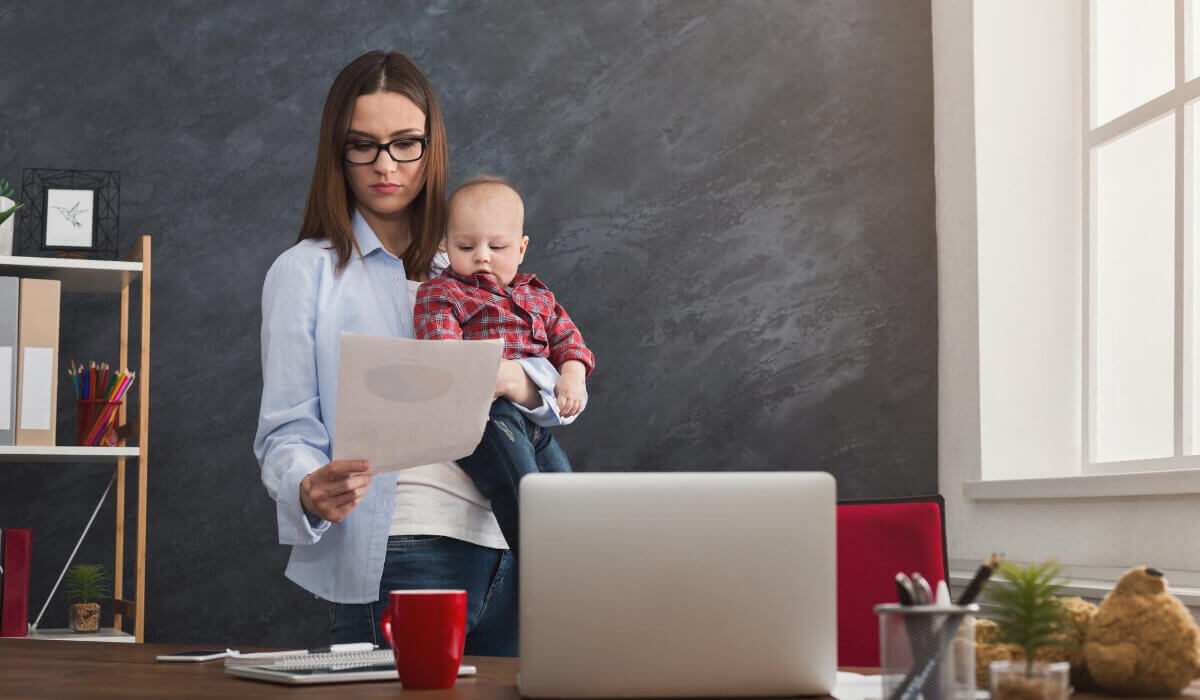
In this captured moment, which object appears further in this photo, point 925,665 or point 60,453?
point 60,453

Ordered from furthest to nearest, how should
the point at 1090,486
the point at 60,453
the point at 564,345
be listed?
the point at 60,453 < the point at 1090,486 < the point at 564,345

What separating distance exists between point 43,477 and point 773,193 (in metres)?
2.23

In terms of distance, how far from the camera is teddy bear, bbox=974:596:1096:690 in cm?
99

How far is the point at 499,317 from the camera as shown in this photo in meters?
2.10

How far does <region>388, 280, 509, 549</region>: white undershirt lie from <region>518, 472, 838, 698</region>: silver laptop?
0.84 metres

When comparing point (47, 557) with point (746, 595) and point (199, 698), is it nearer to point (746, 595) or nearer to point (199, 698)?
point (199, 698)

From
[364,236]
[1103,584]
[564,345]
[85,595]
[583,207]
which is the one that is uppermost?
[583,207]

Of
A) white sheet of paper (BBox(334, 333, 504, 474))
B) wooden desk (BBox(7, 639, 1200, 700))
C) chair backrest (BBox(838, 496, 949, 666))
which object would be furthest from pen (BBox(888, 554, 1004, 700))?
chair backrest (BBox(838, 496, 949, 666))

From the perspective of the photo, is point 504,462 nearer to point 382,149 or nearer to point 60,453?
point 382,149

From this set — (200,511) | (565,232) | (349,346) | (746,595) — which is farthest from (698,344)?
(746,595)

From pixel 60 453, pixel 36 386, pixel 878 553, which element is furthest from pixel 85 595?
pixel 878 553

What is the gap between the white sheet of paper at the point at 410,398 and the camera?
1.35 m

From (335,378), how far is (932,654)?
4.08ft

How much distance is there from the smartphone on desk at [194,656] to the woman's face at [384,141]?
0.87 m
